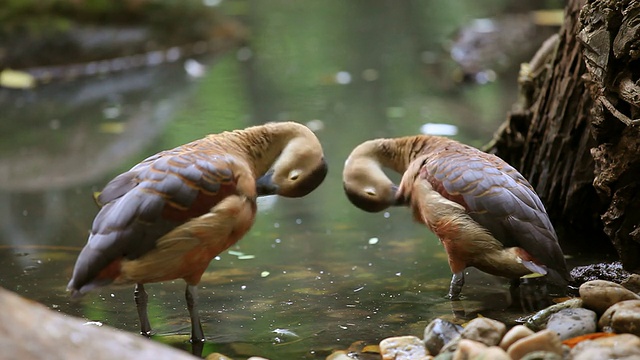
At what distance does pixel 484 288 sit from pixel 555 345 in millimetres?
1432

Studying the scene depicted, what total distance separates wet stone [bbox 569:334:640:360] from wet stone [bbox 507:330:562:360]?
0.08 m

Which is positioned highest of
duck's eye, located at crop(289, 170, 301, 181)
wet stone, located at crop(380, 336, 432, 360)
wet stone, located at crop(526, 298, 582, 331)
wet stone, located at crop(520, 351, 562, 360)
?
duck's eye, located at crop(289, 170, 301, 181)

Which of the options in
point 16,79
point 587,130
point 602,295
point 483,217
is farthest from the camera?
point 16,79

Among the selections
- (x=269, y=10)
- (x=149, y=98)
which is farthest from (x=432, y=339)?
(x=269, y=10)

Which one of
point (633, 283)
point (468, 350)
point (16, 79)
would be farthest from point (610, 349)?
point (16, 79)

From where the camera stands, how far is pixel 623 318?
3492mm

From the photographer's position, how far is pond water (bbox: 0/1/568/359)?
421 cm

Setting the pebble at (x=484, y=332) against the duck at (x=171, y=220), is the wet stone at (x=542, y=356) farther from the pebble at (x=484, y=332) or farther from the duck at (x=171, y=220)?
the duck at (x=171, y=220)

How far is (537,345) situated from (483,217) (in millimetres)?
1076

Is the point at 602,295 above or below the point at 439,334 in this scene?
above

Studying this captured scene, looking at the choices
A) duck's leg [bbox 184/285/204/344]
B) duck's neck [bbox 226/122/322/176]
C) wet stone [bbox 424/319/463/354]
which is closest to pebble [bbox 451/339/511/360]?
wet stone [bbox 424/319/463/354]

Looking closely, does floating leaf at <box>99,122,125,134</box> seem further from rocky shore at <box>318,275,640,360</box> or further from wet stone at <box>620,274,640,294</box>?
wet stone at <box>620,274,640,294</box>

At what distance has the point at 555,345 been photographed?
313 cm

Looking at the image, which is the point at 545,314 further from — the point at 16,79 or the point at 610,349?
the point at 16,79
